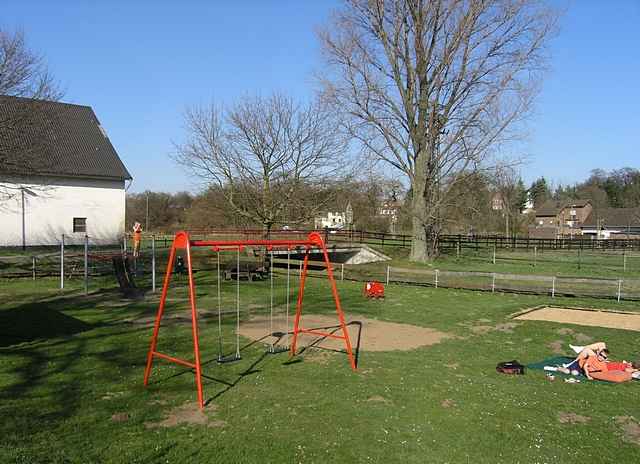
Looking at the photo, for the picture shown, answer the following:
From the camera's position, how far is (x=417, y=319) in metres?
14.8

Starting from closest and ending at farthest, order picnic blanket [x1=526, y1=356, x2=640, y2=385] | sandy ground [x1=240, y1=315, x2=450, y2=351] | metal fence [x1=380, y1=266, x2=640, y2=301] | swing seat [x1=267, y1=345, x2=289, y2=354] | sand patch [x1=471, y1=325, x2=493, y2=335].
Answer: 1. picnic blanket [x1=526, y1=356, x2=640, y2=385]
2. swing seat [x1=267, y1=345, x2=289, y2=354]
3. sandy ground [x1=240, y1=315, x2=450, y2=351]
4. sand patch [x1=471, y1=325, x2=493, y2=335]
5. metal fence [x1=380, y1=266, x2=640, y2=301]

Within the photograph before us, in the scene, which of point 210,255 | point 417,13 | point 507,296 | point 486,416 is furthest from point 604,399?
point 417,13

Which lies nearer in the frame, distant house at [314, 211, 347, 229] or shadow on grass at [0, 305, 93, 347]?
shadow on grass at [0, 305, 93, 347]

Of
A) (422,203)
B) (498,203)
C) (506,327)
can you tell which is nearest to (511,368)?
(506,327)

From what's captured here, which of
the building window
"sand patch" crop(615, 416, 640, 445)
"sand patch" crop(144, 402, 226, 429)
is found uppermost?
the building window

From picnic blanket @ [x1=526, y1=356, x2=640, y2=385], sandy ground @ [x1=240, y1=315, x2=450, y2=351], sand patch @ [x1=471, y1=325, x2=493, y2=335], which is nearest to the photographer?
picnic blanket @ [x1=526, y1=356, x2=640, y2=385]

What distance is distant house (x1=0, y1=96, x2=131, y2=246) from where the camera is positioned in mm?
33531

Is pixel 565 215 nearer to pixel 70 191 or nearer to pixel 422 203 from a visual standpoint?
pixel 422 203

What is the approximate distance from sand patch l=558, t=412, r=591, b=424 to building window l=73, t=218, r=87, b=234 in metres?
35.2

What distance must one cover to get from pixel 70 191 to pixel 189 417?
3313cm

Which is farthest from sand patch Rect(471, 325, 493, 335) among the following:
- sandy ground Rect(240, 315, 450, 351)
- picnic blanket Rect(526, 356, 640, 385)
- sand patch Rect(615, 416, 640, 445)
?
sand patch Rect(615, 416, 640, 445)

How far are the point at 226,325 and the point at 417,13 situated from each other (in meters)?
22.3

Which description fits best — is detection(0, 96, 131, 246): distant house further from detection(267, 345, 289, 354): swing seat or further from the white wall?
detection(267, 345, 289, 354): swing seat

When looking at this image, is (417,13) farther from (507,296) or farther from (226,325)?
(226,325)
